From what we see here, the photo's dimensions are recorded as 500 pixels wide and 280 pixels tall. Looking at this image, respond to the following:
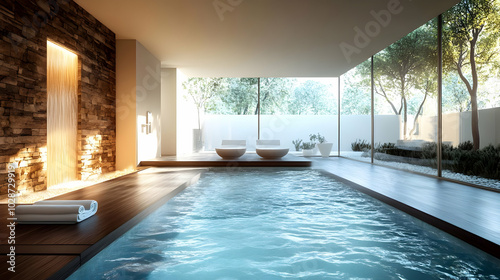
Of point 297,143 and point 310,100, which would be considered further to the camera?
point 310,100

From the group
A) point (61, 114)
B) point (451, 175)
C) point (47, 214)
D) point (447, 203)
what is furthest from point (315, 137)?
point (47, 214)

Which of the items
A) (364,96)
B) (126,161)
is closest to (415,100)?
(364,96)

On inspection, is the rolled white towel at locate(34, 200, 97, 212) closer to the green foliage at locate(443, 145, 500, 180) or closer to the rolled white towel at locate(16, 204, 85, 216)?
the rolled white towel at locate(16, 204, 85, 216)

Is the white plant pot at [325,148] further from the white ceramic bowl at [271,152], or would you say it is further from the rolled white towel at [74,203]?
the rolled white towel at [74,203]

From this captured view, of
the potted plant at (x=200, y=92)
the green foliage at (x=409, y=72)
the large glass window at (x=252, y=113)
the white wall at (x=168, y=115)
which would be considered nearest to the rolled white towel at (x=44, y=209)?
the green foliage at (x=409, y=72)

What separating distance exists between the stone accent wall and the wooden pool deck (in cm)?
92

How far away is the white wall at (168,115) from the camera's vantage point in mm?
9883

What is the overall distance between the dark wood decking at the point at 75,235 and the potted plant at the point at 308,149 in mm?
7228
